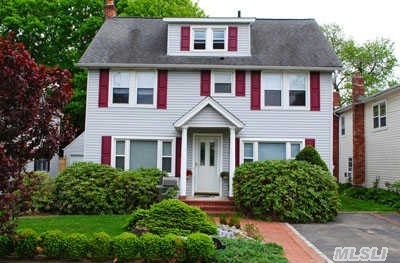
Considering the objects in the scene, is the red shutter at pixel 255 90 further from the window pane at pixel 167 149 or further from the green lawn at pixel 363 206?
the green lawn at pixel 363 206

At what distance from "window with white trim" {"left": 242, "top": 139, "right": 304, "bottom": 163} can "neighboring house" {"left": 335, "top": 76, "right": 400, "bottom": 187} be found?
17.6ft

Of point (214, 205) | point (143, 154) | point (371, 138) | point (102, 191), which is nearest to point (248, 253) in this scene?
point (214, 205)

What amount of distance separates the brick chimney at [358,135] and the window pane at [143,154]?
38.4ft

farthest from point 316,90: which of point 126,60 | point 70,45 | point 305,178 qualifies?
point 70,45

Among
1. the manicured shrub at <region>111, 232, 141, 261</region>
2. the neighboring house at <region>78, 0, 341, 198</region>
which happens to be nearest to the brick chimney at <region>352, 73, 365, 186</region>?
the neighboring house at <region>78, 0, 341, 198</region>

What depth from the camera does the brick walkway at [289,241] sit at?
7.28 m

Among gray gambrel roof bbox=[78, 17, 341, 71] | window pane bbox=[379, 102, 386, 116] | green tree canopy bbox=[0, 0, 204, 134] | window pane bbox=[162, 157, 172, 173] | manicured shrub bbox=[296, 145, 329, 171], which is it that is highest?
green tree canopy bbox=[0, 0, 204, 134]

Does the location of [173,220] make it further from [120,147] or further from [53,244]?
[120,147]

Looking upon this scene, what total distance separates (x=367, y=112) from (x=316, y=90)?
643 cm

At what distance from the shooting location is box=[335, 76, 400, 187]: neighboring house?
16.4m

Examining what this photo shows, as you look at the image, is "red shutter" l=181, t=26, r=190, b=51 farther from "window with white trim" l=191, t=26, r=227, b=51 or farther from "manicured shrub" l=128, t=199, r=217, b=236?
"manicured shrub" l=128, t=199, r=217, b=236

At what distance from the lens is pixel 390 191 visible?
1595 centimetres

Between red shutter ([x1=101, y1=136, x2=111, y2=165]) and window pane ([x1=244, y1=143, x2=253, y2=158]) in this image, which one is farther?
window pane ([x1=244, y1=143, x2=253, y2=158])

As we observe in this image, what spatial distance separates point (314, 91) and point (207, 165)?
5383 millimetres
